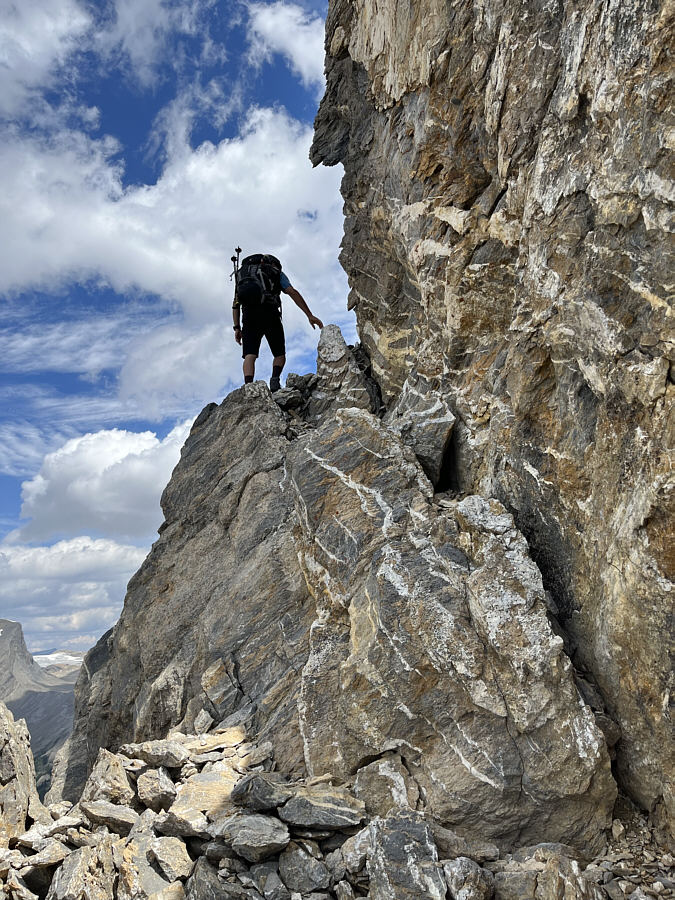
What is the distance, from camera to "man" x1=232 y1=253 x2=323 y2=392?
19.8 meters

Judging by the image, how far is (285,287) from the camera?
2042cm

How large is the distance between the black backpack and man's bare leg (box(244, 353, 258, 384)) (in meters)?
1.68

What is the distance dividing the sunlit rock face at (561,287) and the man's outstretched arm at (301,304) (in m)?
5.49

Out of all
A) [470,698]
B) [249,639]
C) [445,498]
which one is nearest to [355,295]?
[445,498]

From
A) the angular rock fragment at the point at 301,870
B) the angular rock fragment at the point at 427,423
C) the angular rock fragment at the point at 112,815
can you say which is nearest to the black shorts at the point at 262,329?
the angular rock fragment at the point at 427,423

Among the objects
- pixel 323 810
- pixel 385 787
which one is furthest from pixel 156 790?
pixel 385 787

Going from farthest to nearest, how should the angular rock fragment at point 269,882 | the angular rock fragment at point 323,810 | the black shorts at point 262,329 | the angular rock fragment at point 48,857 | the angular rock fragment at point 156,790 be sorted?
the black shorts at point 262,329 → the angular rock fragment at point 156,790 → the angular rock fragment at point 48,857 → the angular rock fragment at point 323,810 → the angular rock fragment at point 269,882

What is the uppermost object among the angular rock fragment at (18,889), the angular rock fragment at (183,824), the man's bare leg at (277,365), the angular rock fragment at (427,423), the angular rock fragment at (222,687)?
the man's bare leg at (277,365)

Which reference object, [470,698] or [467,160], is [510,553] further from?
[467,160]

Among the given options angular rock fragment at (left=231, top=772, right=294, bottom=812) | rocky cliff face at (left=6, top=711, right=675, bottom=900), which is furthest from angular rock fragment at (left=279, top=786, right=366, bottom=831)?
angular rock fragment at (left=231, top=772, right=294, bottom=812)

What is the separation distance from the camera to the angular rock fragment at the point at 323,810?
8453 mm

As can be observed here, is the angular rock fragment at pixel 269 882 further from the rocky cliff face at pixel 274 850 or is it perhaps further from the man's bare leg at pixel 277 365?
the man's bare leg at pixel 277 365

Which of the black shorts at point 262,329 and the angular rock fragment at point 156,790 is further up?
the black shorts at point 262,329

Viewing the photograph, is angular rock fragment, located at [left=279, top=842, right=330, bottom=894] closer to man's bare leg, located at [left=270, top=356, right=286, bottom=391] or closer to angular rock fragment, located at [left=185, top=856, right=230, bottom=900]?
angular rock fragment, located at [left=185, top=856, right=230, bottom=900]
